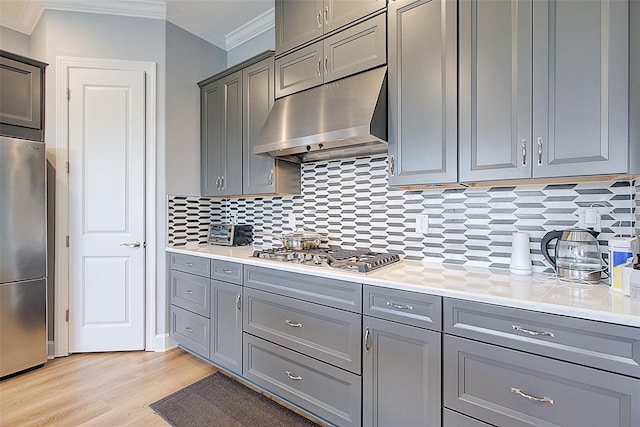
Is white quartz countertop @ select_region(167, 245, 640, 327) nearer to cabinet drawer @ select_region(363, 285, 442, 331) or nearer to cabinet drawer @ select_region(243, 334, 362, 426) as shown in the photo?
cabinet drawer @ select_region(363, 285, 442, 331)

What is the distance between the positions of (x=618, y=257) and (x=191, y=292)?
279cm

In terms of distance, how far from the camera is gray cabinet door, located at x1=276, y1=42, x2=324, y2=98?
2186 millimetres

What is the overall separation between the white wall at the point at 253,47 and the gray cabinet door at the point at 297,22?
600mm

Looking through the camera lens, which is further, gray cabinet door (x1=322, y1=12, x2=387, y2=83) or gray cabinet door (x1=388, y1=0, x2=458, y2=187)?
gray cabinet door (x1=322, y1=12, x2=387, y2=83)

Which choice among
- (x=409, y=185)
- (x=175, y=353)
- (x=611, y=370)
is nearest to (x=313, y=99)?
(x=409, y=185)

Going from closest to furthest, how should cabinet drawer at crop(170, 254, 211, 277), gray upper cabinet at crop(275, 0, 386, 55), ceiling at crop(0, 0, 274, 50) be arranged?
gray upper cabinet at crop(275, 0, 386, 55) < cabinet drawer at crop(170, 254, 211, 277) < ceiling at crop(0, 0, 274, 50)

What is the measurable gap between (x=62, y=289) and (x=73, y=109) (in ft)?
5.19

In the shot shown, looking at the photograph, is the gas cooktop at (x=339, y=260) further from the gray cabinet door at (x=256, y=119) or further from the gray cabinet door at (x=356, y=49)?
the gray cabinet door at (x=356, y=49)

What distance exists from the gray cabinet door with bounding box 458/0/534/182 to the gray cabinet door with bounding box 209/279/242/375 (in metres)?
1.75

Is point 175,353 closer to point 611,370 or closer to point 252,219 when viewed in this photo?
point 252,219

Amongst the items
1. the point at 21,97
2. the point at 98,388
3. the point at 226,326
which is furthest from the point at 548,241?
the point at 21,97

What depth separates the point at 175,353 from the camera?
2.83 meters

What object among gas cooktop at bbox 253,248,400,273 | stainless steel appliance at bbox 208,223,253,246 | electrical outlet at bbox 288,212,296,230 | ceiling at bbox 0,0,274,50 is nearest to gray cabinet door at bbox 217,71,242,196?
stainless steel appliance at bbox 208,223,253,246

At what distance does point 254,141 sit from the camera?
2.71 meters
